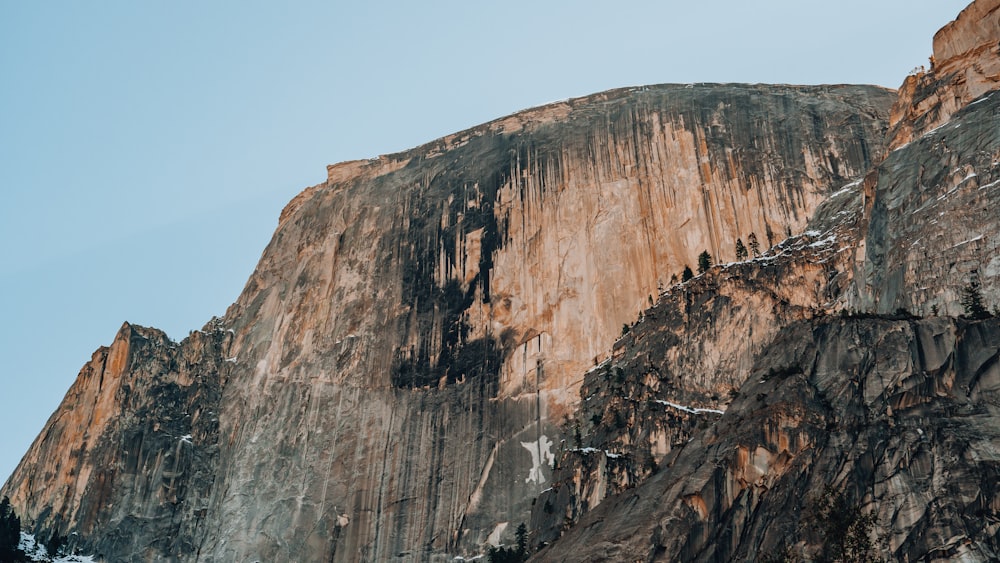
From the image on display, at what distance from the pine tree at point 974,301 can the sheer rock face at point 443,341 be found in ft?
79.3

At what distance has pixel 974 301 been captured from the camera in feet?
218

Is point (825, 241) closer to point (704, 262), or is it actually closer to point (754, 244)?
point (754, 244)

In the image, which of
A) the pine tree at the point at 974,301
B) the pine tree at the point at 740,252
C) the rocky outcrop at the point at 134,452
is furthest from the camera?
the rocky outcrop at the point at 134,452

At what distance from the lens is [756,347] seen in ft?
260

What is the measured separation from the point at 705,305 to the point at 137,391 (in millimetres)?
46101

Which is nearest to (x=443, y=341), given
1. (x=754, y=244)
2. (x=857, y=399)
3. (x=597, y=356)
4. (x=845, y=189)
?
(x=597, y=356)

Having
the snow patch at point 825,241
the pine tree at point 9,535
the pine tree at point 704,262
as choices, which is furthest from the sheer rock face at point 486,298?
the pine tree at point 9,535

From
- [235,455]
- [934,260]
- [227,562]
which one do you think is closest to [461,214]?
[235,455]

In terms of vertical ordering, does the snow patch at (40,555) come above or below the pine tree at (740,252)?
below

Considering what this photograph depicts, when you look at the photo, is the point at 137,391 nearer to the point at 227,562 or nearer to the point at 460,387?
the point at 227,562

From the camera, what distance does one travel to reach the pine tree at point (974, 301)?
216ft

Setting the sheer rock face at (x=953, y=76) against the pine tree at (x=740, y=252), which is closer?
the sheer rock face at (x=953, y=76)

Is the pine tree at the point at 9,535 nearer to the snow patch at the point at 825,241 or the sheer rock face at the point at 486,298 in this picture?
the sheer rock face at the point at 486,298

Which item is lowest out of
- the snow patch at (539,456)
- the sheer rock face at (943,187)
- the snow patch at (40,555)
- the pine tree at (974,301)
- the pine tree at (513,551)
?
the pine tree at (513,551)
